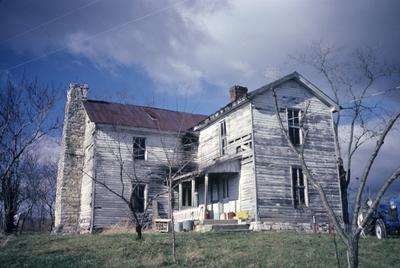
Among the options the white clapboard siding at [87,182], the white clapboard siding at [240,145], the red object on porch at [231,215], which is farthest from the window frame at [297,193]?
the white clapboard siding at [87,182]

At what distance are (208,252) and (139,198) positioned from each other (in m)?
12.8

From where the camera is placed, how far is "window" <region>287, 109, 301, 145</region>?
21.8 meters

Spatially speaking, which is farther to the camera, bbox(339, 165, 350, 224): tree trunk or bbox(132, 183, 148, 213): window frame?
bbox(132, 183, 148, 213): window frame

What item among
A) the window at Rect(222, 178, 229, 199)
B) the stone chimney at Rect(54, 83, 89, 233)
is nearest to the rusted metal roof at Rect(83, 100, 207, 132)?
the stone chimney at Rect(54, 83, 89, 233)

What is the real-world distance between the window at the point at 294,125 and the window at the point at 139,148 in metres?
9.69

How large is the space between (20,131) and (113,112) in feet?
19.9

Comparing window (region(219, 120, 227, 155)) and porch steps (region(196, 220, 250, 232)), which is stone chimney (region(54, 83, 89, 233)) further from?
porch steps (region(196, 220, 250, 232))

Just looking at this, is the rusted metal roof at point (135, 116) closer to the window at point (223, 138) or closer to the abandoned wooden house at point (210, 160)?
the abandoned wooden house at point (210, 160)

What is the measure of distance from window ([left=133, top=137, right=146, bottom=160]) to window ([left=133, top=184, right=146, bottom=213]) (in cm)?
191

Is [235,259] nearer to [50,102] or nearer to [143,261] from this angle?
[143,261]

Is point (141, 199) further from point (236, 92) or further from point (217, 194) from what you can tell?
point (236, 92)

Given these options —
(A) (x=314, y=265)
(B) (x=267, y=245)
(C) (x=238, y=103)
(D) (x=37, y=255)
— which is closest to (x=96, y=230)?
(D) (x=37, y=255)

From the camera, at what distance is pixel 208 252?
43.0 feet

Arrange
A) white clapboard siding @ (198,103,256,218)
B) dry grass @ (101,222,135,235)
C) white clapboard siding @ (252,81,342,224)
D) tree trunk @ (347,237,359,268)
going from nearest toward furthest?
tree trunk @ (347,237,359,268) < white clapboard siding @ (252,81,342,224) < white clapboard siding @ (198,103,256,218) < dry grass @ (101,222,135,235)
